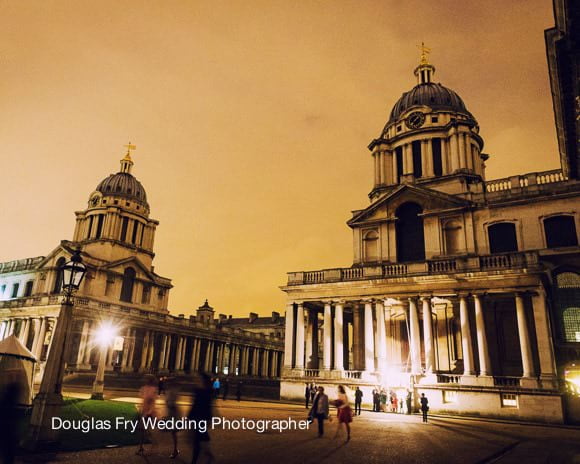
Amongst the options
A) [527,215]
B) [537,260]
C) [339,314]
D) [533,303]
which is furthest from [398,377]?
[527,215]

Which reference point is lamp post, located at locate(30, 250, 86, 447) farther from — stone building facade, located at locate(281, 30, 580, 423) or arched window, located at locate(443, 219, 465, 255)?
arched window, located at locate(443, 219, 465, 255)

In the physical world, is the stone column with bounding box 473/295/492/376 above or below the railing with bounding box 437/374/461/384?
A: above

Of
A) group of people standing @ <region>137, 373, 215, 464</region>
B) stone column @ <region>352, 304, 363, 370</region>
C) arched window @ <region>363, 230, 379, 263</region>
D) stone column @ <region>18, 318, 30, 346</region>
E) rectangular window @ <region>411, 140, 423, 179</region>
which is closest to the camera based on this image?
group of people standing @ <region>137, 373, 215, 464</region>

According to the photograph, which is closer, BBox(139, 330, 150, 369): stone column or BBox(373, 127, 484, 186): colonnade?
BBox(373, 127, 484, 186): colonnade

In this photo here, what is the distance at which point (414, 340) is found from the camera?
29.2m

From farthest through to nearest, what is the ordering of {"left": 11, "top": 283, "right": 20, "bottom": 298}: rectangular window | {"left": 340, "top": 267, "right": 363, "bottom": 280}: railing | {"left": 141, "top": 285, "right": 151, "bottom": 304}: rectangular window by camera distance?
{"left": 141, "top": 285, "right": 151, "bottom": 304}: rectangular window → {"left": 11, "top": 283, "right": 20, "bottom": 298}: rectangular window → {"left": 340, "top": 267, "right": 363, "bottom": 280}: railing

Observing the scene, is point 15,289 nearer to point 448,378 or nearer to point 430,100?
point 448,378

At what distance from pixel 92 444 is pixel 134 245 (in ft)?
189

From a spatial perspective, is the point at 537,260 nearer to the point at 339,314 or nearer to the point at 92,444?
the point at 339,314

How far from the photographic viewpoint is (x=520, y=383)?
25.0 meters

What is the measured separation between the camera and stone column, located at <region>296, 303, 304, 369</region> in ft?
108

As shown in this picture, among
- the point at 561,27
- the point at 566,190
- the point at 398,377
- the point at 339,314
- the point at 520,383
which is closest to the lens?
the point at 561,27

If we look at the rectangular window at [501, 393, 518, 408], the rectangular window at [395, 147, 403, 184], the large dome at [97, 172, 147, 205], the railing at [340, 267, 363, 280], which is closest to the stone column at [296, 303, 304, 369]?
the railing at [340, 267, 363, 280]

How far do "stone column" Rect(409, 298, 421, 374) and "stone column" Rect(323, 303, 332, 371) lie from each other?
6.38 meters
